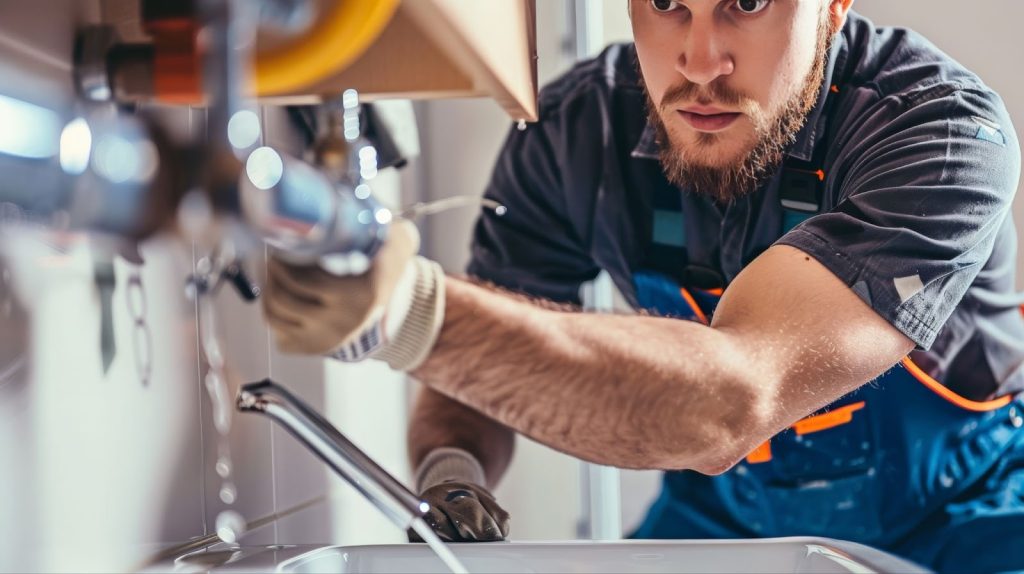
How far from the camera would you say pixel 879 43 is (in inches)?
34.0

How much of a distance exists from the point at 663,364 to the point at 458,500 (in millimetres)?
266

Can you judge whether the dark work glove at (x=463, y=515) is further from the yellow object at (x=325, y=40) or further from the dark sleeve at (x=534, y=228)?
the yellow object at (x=325, y=40)

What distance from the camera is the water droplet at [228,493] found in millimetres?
854

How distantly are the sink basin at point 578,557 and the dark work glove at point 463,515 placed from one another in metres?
0.03

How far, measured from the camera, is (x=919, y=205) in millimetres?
772

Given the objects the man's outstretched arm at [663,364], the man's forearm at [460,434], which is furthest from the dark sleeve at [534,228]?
the man's outstretched arm at [663,364]

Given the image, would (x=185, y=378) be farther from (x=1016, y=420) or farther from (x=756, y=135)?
(x=1016, y=420)

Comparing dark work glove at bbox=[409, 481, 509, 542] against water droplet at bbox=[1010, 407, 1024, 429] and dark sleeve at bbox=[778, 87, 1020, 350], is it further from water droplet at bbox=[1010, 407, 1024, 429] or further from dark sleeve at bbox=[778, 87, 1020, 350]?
water droplet at bbox=[1010, 407, 1024, 429]

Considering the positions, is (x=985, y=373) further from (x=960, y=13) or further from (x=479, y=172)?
(x=479, y=172)

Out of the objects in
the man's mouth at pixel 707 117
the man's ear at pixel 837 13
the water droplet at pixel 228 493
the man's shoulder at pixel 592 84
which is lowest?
the water droplet at pixel 228 493

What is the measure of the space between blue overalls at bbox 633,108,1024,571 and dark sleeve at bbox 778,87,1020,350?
0.07m

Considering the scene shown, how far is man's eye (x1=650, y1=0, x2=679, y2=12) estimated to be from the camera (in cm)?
86

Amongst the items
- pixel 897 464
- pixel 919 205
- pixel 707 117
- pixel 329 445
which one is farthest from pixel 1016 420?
pixel 329 445

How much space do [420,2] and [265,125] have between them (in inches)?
14.7
